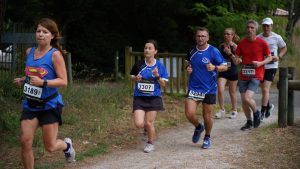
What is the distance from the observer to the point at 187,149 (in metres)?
8.04

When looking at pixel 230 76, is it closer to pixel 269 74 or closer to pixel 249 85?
pixel 269 74

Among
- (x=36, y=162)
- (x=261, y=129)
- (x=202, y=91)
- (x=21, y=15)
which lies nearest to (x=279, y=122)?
(x=261, y=129)

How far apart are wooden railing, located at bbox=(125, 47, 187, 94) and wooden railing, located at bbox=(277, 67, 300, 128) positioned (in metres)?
4.79

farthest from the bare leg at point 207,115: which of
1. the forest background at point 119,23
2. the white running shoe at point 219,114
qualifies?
the forest background at point 119,23

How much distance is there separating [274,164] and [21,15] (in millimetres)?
13875

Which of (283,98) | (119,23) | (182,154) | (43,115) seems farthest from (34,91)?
(119,23)

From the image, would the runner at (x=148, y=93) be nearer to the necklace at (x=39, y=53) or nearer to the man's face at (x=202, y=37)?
the man's face at (x=202, y=37)

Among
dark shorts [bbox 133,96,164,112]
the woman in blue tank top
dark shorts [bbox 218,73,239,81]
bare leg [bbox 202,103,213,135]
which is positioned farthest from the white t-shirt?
the woman in blue tank top

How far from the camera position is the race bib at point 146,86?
26.2ft

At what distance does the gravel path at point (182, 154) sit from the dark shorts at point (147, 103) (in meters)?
0.65

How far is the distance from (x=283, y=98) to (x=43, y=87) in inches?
184

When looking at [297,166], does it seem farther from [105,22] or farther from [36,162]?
[105,22]

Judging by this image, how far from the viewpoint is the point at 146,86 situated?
26.2 feet

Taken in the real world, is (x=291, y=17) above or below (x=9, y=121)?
above
